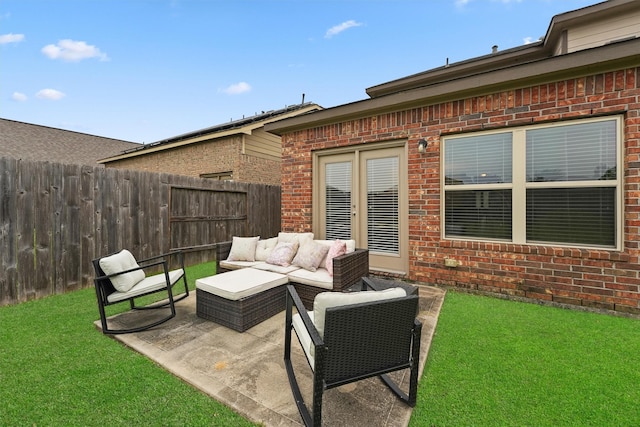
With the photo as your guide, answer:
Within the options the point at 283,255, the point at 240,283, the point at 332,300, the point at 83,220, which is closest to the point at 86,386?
the point at 240,283

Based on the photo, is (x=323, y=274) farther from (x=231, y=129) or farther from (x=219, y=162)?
(x=219, y=162)

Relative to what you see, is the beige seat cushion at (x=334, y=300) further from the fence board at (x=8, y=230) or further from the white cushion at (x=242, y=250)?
the fence board at (x=8, y=230)

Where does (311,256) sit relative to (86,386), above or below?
above

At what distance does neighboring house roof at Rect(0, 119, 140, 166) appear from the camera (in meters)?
14.2

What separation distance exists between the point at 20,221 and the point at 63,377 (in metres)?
3.04

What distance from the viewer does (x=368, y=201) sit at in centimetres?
517

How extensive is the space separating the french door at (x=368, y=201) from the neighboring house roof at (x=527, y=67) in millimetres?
804

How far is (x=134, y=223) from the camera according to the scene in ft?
17.1

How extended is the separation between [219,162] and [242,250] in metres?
5.69

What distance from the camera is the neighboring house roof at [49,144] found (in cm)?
1418

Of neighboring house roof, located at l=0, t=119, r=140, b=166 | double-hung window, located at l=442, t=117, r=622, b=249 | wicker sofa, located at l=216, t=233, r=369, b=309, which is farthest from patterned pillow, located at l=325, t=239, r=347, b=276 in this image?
neighboring house roof, located at l=0, t=119, r=140, b=166

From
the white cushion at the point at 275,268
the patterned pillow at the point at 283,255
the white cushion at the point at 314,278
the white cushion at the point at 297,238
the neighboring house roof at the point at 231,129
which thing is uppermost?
the neighboring house roof at the point at 231,129

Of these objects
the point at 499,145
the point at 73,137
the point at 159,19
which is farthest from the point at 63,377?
the point at 73,137

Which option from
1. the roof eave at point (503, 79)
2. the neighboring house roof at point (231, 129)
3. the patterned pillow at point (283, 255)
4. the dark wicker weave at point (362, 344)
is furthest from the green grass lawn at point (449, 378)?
the neighboring house roof at point (231, 129)
